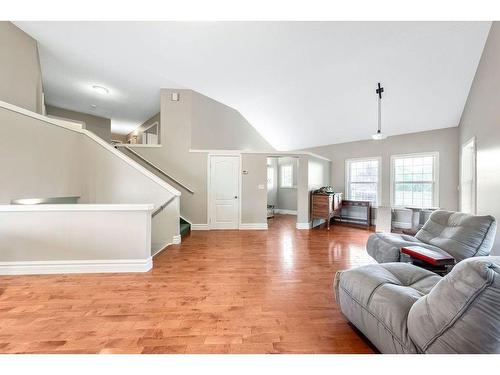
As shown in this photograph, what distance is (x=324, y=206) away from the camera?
216 inches

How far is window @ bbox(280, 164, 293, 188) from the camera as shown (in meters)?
7.99

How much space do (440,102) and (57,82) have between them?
8.56 metres

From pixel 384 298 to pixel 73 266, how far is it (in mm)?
3385

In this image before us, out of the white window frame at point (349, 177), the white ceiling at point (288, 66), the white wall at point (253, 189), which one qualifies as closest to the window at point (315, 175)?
the white window frame at point (349, 177)

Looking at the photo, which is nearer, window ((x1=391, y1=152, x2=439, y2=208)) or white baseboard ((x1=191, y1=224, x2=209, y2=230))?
window ((x1=391, y1=152, x2=439, y2=208))

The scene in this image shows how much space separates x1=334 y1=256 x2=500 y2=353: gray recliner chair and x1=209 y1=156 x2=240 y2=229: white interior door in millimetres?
4066

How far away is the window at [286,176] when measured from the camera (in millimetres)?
7986

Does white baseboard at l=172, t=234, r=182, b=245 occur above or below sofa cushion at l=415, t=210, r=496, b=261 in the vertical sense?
below

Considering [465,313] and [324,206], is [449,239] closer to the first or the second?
[465,313]

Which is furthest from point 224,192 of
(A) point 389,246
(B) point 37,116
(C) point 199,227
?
(A) point 389,246

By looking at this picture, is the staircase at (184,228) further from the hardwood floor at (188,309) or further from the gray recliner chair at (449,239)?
the gray recliner chair at (449,239)

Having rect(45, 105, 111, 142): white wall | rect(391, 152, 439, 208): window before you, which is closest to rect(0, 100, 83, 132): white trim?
rect(45, 105, 111, 142): white wall

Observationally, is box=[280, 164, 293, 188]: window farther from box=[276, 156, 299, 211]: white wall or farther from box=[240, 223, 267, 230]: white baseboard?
box=[240, 223, 267, 230]: white baseboard
